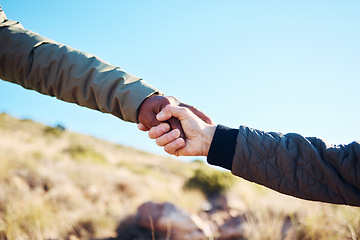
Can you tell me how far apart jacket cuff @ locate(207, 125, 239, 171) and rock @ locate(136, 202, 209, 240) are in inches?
119

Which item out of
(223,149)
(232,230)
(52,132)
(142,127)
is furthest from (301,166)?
(52,132)

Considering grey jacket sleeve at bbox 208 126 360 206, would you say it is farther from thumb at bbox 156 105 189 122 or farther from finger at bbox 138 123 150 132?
finger at bbox 138 123 150 132

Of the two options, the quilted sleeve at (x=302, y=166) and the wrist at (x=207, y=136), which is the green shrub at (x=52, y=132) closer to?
the wrist at (x=207, y=136)

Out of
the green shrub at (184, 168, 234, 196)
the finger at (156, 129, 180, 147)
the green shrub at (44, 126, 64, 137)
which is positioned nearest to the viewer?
the finger at (156, 129, 180, 147)

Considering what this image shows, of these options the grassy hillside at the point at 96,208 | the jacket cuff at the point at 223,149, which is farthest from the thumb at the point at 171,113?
the grassy hillside at the point at 96,208

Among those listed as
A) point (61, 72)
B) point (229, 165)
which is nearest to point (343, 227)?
point (229, 165)

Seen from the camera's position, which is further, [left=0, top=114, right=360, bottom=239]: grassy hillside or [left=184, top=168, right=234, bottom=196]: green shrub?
[left=184, top=168, right=234, bottom=196]: green shrub

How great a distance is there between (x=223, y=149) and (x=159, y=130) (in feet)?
2.52

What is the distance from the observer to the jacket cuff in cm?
206

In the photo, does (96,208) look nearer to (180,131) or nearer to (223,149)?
(180,131)

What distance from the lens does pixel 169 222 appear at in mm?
4973

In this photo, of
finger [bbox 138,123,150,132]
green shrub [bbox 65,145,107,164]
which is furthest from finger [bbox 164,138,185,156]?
green shrub [bbox 65,145,107,164]

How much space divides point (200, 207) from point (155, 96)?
21.0 ft

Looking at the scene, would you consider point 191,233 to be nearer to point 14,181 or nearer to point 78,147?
point 14,181
